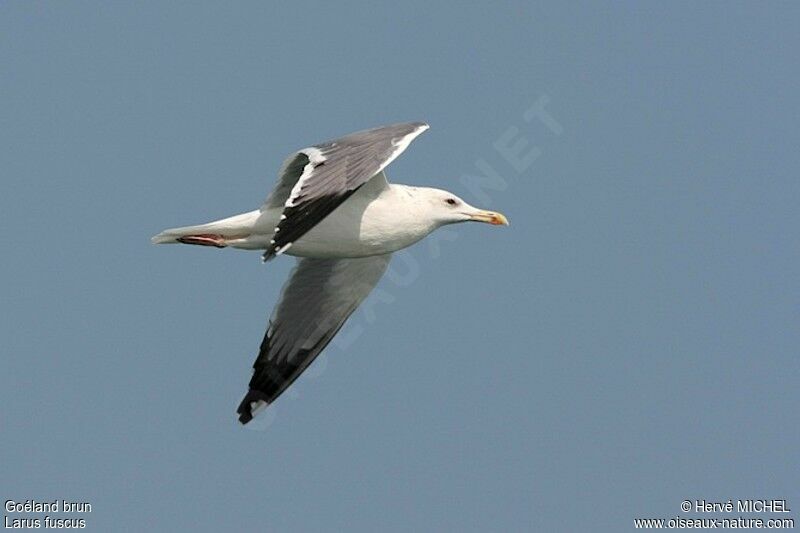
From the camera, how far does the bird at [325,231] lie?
41.7ft

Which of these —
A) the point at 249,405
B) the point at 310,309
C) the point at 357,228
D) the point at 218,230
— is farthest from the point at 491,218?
the point at 249,405

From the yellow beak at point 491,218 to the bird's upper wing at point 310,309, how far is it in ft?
4.77

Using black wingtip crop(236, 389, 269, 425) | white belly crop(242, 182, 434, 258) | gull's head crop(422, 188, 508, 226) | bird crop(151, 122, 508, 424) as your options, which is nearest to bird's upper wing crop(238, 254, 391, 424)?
bird crop(151, 122, 508, 424)

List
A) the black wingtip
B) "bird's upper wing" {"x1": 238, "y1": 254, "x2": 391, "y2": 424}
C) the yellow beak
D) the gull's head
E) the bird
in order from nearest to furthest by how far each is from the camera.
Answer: the bird, the gull's head, the yellow beak, "bird's upper wing" {"x1": 238, "y1": 254, "x2": 391, "y2": 424}, the black wingtip

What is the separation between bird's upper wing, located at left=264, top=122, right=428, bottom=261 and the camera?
40.8ft

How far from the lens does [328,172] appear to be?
508 inches

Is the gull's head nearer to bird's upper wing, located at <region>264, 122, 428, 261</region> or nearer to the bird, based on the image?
the bird

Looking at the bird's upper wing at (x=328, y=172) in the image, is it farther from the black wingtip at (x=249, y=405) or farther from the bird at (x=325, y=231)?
the black wingtip at (x=249, y=405)

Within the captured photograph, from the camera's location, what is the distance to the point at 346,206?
45.9 feet

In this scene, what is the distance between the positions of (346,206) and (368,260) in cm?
184

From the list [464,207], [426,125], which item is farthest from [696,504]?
[426,125]

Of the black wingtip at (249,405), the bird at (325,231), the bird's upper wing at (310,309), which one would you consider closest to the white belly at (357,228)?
the bird at (325,231)

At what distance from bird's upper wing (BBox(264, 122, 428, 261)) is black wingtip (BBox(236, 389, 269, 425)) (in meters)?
3.02

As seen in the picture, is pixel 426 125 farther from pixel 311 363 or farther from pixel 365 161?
pixel 311 363
